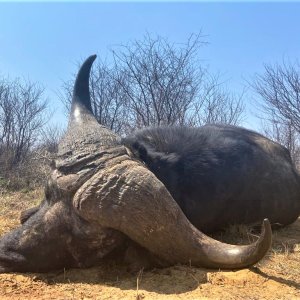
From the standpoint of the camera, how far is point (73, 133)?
340 centimetres

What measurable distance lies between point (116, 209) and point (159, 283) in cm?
55

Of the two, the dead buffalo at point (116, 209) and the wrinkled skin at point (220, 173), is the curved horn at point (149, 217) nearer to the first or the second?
the dead buffalo at point (116, 209)

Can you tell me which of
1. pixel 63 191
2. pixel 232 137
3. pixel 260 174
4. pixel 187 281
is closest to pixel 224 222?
pixel 260 174

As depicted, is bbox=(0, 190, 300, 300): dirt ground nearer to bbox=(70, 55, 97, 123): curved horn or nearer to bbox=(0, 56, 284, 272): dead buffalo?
bbox=(0, 56, 284, 272): dead buffalo

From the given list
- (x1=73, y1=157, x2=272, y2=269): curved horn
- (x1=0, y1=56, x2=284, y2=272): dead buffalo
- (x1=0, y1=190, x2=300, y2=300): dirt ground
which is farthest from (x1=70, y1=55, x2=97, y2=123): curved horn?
(x1=0, y1=190, x2=300, y2=300): dirt ground

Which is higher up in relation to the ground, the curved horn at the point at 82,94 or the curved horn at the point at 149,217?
the curved horn at the point at 82,94

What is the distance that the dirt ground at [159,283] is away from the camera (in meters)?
2.60

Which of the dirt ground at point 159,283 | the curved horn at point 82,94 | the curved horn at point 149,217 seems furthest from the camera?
the curved horn at point 82,94

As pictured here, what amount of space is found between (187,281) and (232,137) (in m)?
1.98

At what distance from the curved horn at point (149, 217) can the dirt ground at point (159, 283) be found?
0.39ft

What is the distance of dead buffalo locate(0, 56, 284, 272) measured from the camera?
2838 mm

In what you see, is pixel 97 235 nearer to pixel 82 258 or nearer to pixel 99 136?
pixel 82 258

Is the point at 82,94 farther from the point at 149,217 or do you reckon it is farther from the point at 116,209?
the point at 149,217

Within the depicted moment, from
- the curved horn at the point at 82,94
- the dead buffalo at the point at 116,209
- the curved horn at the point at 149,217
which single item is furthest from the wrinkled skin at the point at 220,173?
the curved horn at the point at 149,217
